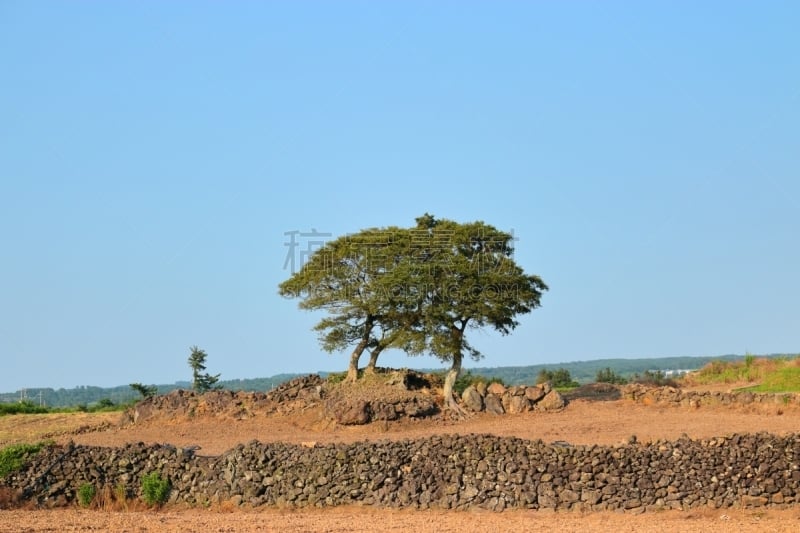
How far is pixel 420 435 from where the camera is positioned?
2967 cm

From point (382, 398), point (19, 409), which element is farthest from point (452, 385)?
point (19, 409)

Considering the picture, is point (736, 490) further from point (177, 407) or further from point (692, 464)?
point (177, 407)

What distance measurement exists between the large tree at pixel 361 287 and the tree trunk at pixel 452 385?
1502 mm

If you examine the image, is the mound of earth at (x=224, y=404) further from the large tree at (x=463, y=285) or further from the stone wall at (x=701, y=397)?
the stone wall at (x=701, y=397)

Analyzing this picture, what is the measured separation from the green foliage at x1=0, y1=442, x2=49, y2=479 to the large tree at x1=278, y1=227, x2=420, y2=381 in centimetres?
1307

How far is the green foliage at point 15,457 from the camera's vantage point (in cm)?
2331

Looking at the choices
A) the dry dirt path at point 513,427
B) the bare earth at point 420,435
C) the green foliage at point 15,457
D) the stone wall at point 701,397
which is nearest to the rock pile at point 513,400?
the dry dirt path at point 513,427

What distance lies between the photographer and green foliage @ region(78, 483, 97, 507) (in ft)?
74.4

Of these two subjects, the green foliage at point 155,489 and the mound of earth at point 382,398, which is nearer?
the green foliage at point 155,489

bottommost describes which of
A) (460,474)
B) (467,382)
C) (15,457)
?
(460,474)

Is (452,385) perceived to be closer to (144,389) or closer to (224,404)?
(224,404)

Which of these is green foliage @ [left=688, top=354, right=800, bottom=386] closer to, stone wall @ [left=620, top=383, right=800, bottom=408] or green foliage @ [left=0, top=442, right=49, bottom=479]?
stone wall @ [left=620, top=383, right=800, bottom=408]

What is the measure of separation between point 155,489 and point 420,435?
9.12 meters

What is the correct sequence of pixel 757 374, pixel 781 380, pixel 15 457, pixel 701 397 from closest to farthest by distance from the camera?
pixel 15 457 < pixel 701 397 < pixel 781 380 < pixel 757 374
